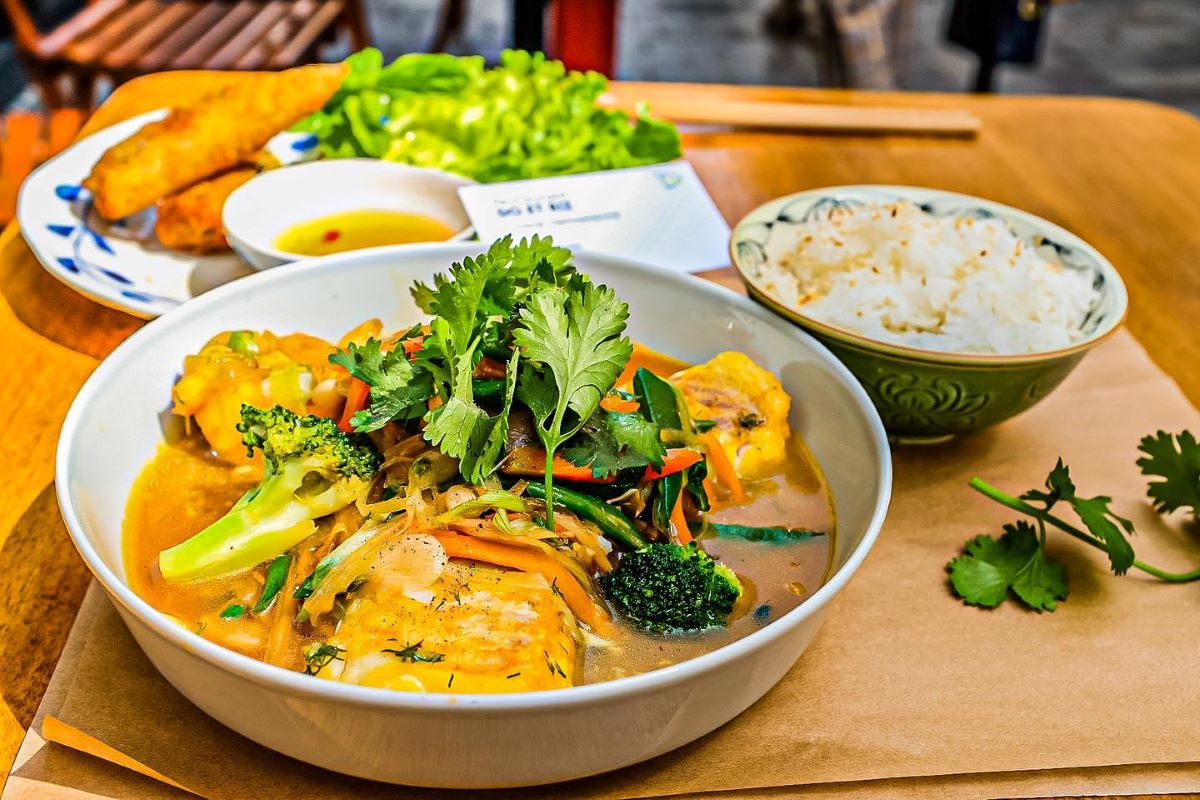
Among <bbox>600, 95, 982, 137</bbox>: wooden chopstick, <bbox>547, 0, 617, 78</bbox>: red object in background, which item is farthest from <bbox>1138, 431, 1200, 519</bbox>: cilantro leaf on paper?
<bbox>547, 0, 617, 78</bbox>: red object in background

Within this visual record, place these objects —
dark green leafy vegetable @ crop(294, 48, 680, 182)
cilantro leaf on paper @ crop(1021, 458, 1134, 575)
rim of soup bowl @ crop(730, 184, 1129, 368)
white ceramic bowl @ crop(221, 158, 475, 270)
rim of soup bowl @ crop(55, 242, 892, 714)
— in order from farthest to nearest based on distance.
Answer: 1. dark green leafy vegetable @ crop(294, 48, 680, 182)
2. white ceramic bowl @ crop(221, 158, 475, 270)
3. rim of soup bowl @ crop(730, 184, 1129, 368)
4. cilantro leaf on paper @ crop(1021, 458, 1134, 575)
5. rim of soup bowl @ crop(55, 242, 892, 714)

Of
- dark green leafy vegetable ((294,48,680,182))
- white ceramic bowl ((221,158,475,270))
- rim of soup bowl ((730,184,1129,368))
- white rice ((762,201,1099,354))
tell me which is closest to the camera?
rim of soup bowl ((730,184,1129,368))

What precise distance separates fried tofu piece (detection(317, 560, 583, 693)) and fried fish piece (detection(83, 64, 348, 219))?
146 cm

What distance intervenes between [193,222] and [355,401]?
100 cm

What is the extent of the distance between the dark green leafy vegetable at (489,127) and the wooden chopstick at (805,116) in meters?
0.26

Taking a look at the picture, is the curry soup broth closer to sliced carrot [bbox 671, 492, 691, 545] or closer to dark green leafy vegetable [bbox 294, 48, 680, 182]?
sliced carrot [bbox 671, 492, 691, 545]

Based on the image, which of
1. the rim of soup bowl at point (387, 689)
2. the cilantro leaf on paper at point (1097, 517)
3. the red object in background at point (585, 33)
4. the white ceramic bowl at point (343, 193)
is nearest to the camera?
the rim of soup bowl at point (387, 689)

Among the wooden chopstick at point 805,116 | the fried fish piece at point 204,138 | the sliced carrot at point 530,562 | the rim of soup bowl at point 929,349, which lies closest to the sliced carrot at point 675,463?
the sliced carrot at point 530,562

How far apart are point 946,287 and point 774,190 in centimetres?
93

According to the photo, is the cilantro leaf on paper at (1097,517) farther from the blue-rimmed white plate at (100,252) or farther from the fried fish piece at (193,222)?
the fried fish piece at (193,222)

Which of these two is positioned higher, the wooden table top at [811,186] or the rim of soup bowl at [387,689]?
the rim of soup bowl at [387,689]

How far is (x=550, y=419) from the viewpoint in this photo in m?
1.40

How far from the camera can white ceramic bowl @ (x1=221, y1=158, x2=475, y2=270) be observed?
2.32 meters

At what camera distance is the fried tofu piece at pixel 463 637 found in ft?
3.59
